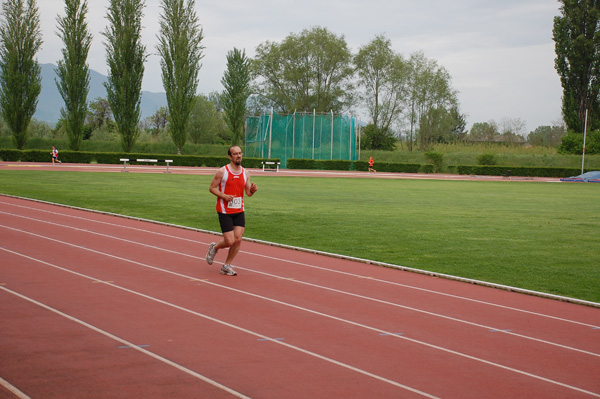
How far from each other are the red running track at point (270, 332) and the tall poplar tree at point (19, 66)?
48212 millimetres

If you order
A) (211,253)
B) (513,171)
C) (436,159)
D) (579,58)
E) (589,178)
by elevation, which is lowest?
(589,178)

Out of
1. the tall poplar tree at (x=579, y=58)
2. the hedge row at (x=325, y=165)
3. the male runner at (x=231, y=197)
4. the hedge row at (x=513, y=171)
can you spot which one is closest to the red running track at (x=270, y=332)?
the male runner at (x=231, y=197)

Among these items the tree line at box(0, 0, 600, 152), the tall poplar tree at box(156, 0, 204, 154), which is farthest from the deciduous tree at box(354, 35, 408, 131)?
the tall poplar tree at box(156, 0, 204, 154)

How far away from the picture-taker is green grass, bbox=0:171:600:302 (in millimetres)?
11422

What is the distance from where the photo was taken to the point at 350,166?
60.0 m

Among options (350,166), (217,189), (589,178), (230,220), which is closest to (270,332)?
(230,220)

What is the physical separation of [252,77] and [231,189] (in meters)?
76.3

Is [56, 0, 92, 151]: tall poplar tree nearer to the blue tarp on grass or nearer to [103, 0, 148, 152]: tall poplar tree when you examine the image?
[103, 0, 148, 152]: tall poplar tree

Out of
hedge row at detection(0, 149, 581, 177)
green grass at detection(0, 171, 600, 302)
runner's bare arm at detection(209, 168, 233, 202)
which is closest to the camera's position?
runner's bare arm at detection(209, 168, 233, 202)

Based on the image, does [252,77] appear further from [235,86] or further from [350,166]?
[350,166]

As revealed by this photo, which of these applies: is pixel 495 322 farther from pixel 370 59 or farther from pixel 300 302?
pixel 370 59

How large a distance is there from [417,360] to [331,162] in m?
53.3

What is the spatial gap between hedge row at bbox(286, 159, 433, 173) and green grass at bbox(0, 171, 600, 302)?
3020 cm

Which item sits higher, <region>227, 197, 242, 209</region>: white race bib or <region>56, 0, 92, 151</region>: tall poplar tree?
<region>56, 0, 92, 151</region>: tall poplar tree
